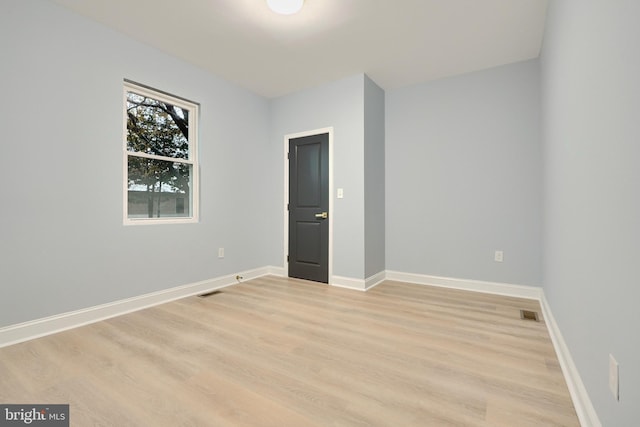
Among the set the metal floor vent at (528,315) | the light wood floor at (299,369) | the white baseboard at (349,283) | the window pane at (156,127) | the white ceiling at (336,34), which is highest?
the white ceiling at (336,34)

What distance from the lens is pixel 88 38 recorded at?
2590 millimetres

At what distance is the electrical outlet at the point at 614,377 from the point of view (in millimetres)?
982

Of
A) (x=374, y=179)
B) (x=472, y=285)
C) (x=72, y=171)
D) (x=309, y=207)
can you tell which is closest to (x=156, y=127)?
(x=72, y=171)

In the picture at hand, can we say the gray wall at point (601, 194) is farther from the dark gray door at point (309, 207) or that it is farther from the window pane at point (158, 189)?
the window pane at point (158, 189)

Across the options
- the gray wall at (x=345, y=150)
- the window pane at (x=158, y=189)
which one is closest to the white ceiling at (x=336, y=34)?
the gray wall at (x=345, y=150)

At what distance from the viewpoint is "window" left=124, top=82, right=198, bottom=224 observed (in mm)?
2957

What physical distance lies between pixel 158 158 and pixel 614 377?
3.77 meters

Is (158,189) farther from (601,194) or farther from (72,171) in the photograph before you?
(601,194)

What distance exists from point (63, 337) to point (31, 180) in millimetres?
1274

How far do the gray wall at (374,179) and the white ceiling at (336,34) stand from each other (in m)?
0.37

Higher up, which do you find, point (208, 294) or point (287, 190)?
point (287, 190)

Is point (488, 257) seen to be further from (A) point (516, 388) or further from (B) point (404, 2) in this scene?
(B) point (404, 2)

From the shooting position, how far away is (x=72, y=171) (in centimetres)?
249

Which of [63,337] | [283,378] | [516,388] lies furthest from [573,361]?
[63,337]
